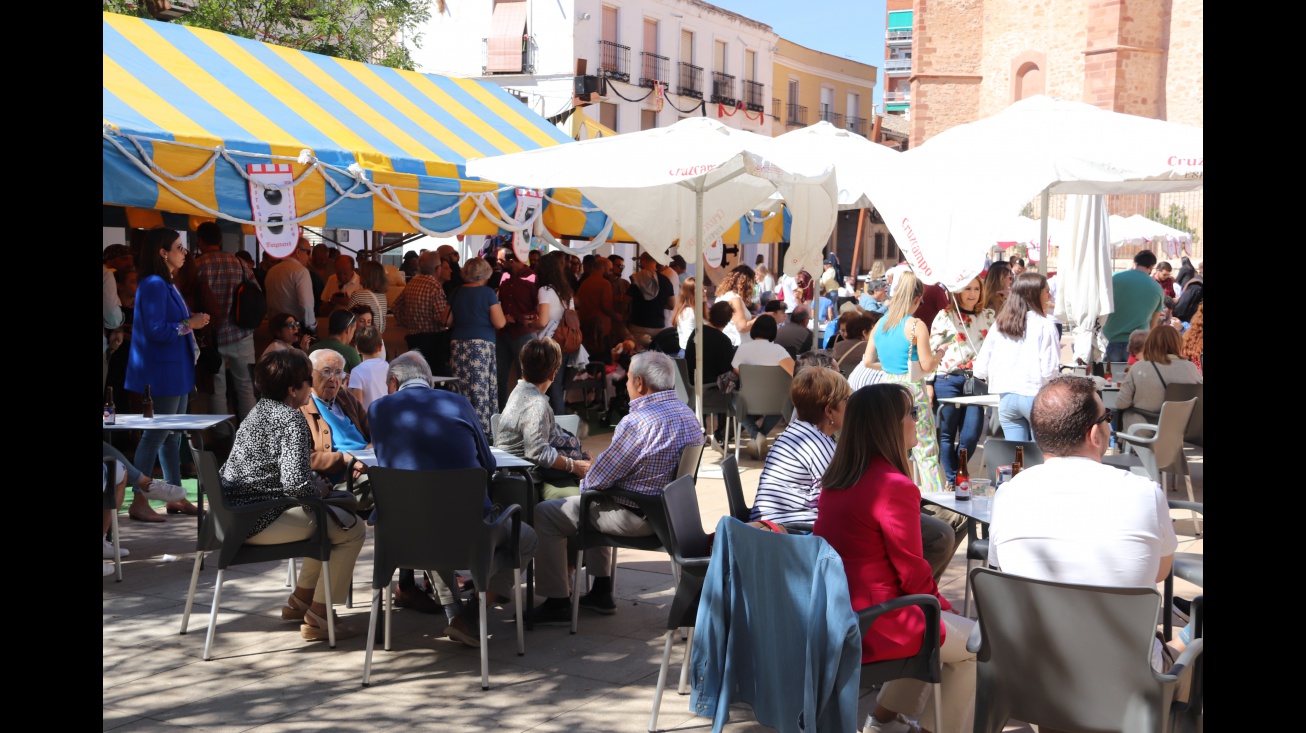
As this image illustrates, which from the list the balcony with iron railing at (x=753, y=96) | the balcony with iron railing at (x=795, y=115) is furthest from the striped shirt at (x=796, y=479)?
the balcony with iron railing at (x=795, y=115)

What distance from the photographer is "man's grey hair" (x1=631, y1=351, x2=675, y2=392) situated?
5.22m

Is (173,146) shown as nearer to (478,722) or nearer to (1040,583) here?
(478,722)

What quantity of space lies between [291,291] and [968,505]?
6738mm

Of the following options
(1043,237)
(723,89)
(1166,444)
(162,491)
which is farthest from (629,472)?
(723,89)

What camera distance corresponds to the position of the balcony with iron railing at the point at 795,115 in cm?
4509

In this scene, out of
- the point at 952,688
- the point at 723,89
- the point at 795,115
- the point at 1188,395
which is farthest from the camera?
the point at 795,115

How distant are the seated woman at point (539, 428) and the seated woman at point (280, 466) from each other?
870mm

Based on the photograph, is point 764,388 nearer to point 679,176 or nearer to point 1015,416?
point 679,176

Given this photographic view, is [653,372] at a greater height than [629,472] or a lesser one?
greater

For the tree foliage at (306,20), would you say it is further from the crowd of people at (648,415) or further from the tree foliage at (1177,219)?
the tree foliage at (1177,219)

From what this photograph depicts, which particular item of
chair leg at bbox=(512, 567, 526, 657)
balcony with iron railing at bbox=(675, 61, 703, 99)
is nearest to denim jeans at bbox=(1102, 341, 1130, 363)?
chair leg at bbox=(512, 567, 526, 657)

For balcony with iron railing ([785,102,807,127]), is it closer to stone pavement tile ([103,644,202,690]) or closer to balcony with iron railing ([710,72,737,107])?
balcony with iron railing ([710,72,737,107])

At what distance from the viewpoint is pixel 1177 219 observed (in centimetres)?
2966

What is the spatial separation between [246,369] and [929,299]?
4931mm
